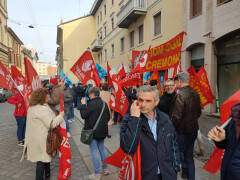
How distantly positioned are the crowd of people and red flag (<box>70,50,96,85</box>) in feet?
4.76

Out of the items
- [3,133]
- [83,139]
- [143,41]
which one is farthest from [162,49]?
[143,41]

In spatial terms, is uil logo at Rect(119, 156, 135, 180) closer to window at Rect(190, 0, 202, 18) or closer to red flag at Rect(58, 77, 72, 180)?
red flag at Rect(58, 77, 72, 180)

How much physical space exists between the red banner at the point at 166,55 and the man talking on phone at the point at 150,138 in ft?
7.27

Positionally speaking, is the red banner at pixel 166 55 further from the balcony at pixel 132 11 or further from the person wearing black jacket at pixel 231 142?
the balcony at pixel 132 11

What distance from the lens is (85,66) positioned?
16.4 feet

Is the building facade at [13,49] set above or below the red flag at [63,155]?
above

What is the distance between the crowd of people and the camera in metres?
1.58

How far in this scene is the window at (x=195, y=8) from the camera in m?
8.69

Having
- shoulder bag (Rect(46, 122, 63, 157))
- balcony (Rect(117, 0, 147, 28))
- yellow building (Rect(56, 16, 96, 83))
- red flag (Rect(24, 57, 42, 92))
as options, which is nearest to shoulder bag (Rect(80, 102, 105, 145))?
shoulder bag (Rect(46, 122, 63, 157))

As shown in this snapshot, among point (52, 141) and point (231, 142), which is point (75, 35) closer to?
point (52, 141)

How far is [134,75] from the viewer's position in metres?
4.41

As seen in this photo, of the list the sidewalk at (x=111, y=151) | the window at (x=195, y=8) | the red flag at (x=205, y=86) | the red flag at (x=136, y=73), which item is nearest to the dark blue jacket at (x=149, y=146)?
the sidewalk at (x=111, y=151)

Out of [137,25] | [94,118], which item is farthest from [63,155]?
[137,25]

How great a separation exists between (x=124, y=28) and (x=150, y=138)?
17475 mm
